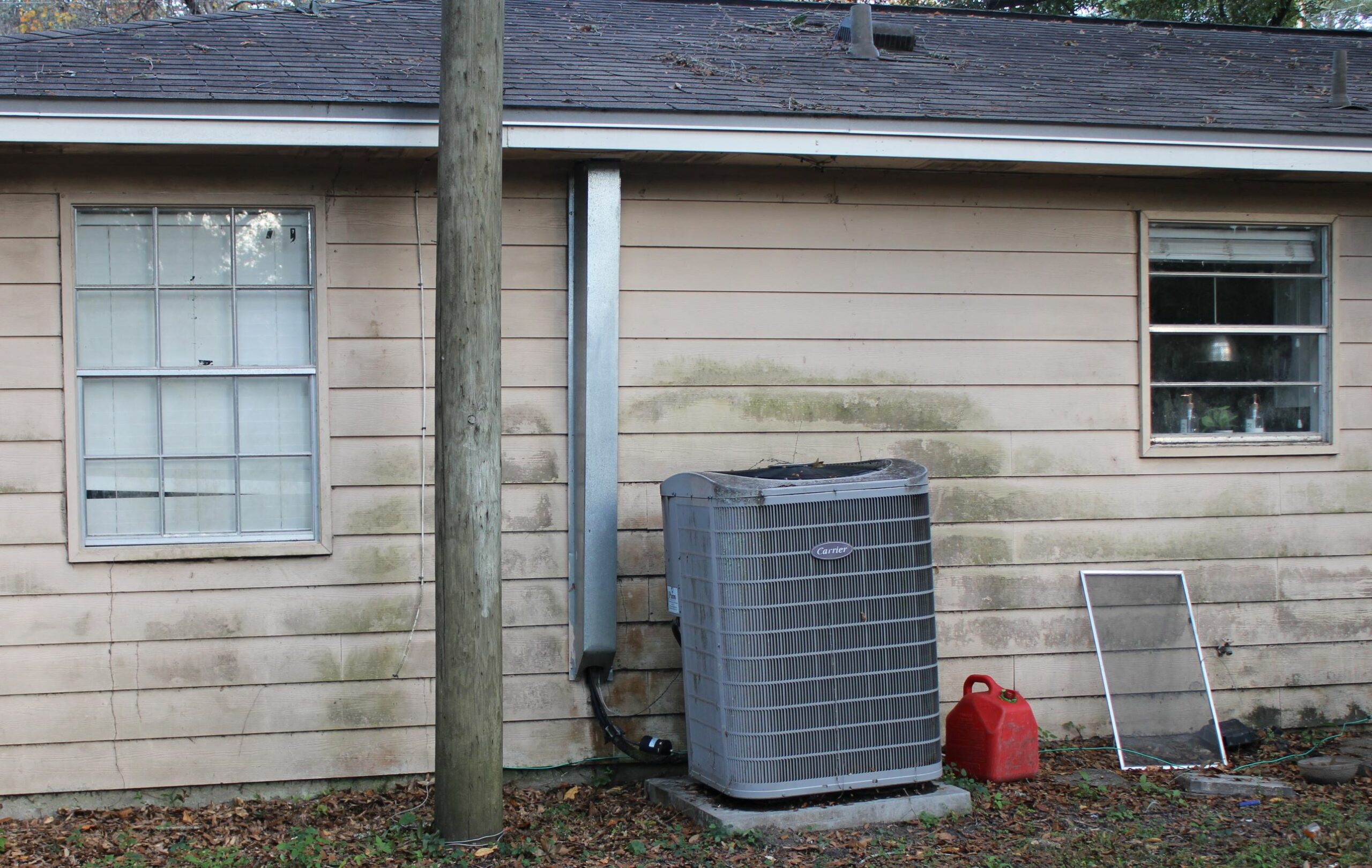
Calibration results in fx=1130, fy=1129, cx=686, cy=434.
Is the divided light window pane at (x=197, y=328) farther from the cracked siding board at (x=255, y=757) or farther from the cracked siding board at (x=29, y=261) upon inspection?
the cracked siding board at (x=255, y=757)

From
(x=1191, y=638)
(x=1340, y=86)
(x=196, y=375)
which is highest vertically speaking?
(x=1340, y=86)

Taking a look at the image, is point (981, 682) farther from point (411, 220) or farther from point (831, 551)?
point (411, 220)

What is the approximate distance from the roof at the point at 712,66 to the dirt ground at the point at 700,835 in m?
2.85

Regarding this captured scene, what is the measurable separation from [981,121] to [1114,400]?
155 centimetres

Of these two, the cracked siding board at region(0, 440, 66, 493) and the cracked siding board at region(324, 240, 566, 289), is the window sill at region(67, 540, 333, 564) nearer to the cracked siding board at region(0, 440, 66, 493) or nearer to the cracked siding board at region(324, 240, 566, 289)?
the cracked siding board at region(0, 440, 66, 493)

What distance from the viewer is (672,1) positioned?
7.10 m

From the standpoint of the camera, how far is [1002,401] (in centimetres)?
541

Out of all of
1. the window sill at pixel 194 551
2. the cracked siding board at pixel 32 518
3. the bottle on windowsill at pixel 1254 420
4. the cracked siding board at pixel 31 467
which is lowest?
the window sill at pixel 194 551

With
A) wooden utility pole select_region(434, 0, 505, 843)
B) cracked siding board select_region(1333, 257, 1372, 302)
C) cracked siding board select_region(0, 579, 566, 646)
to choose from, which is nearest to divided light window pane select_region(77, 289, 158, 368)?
cracked siding board select_region(0, 579, 566, 646)

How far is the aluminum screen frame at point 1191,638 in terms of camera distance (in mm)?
5289

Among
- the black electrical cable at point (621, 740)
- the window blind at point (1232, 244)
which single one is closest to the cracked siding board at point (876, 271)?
the window blind at point (1232, 244)

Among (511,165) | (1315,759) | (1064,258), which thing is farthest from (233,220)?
(1315,759)

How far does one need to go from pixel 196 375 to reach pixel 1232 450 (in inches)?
190

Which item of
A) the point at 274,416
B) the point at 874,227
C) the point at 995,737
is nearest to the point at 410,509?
the point at 274,416
